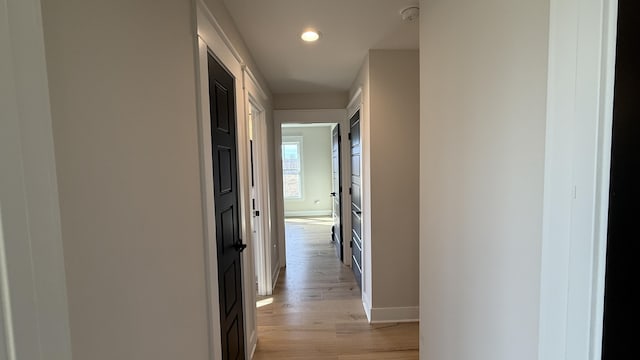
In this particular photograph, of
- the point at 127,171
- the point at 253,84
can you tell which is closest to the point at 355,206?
the point at 253,84

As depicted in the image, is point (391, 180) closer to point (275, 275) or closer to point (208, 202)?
point (208, 202)

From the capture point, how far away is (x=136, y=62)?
2.87 ft

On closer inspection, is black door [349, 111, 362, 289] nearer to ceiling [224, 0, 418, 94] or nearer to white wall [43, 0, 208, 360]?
ceiling [224, 0, 418, 94]

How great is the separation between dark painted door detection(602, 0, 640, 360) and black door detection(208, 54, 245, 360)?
1447mm

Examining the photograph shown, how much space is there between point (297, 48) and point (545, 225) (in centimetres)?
226

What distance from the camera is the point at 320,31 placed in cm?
220

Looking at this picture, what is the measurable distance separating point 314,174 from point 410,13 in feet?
20.6

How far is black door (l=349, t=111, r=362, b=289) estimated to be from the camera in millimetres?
3496

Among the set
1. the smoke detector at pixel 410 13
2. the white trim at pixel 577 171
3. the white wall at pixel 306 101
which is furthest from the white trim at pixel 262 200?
the white trim at pixel 577 171

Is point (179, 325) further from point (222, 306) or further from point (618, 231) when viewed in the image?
point (618, 231)

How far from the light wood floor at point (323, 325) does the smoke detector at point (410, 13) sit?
2373 mm

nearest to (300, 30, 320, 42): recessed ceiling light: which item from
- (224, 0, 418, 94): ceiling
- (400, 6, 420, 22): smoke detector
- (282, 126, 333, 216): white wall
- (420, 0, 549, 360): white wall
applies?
(224, 0, 418, 94): ceiling

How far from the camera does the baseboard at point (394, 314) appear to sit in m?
2.79

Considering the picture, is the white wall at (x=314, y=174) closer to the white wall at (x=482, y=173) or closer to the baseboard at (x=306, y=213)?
the baseboard at (x=306, y=213)
